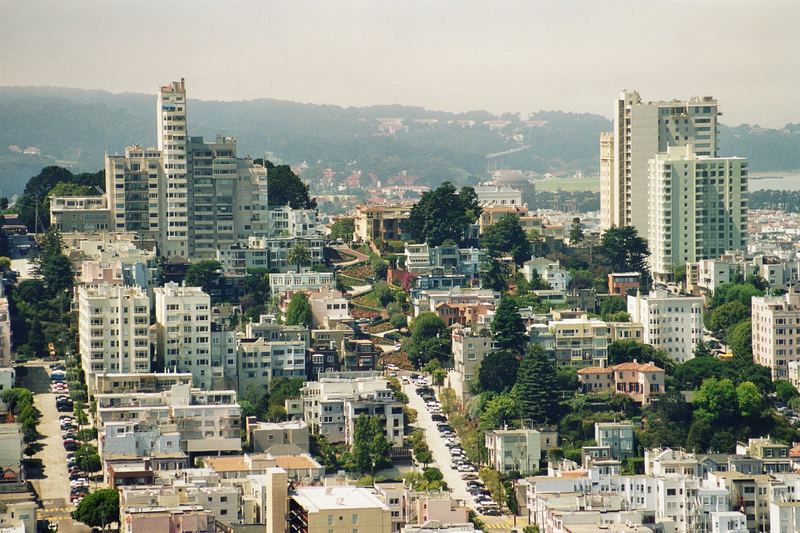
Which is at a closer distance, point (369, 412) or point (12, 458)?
point (12, 458)

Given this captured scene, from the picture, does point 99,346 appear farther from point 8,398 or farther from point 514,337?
point 514,337

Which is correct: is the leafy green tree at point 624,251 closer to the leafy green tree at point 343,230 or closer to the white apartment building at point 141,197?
the leafy green tree at point 343,230

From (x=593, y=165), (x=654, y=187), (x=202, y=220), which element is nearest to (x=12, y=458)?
(x=202, y=220)

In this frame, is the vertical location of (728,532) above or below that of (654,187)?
below

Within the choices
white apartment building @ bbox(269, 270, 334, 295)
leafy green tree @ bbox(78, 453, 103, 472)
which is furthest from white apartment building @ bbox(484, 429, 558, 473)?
white apartment building @ bbox(269, 270, 334, 295)

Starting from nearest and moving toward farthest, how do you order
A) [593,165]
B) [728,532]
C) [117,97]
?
[728,532]
[117,97]
[593,165]

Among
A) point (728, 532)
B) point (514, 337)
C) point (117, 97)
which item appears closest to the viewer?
point (728, 532)

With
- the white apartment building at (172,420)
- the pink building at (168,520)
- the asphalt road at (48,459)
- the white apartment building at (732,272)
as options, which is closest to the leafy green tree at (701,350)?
the white apartment building at (732,272)
